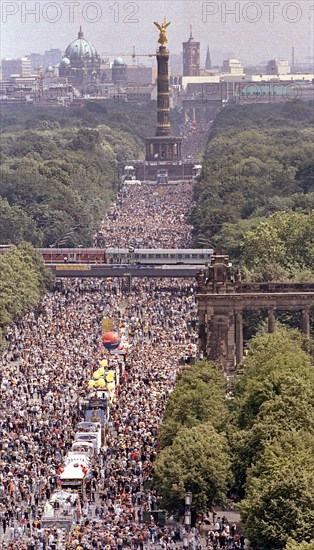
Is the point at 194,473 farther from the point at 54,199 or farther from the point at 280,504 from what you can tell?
the point at 54,199

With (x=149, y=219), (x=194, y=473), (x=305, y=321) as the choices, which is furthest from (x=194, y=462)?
(x=149, y=219)

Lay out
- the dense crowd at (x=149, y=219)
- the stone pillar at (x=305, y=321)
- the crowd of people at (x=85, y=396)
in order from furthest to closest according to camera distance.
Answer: the dense crowd at (x=149, y=219)
the stone pillar at (x=305, y=321)
the crowd of people at (x=85, y=396)

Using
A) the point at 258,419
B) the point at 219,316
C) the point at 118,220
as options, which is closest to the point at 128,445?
the point at 258,419

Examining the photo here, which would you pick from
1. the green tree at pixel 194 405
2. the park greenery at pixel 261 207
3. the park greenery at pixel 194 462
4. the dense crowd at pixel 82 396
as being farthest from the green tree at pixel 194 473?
the park greenery at pixel 261 207

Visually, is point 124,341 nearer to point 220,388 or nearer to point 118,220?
point 220,388

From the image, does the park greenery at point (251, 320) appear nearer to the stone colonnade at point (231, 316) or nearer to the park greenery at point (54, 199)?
the park greenery at point (54, 199)
